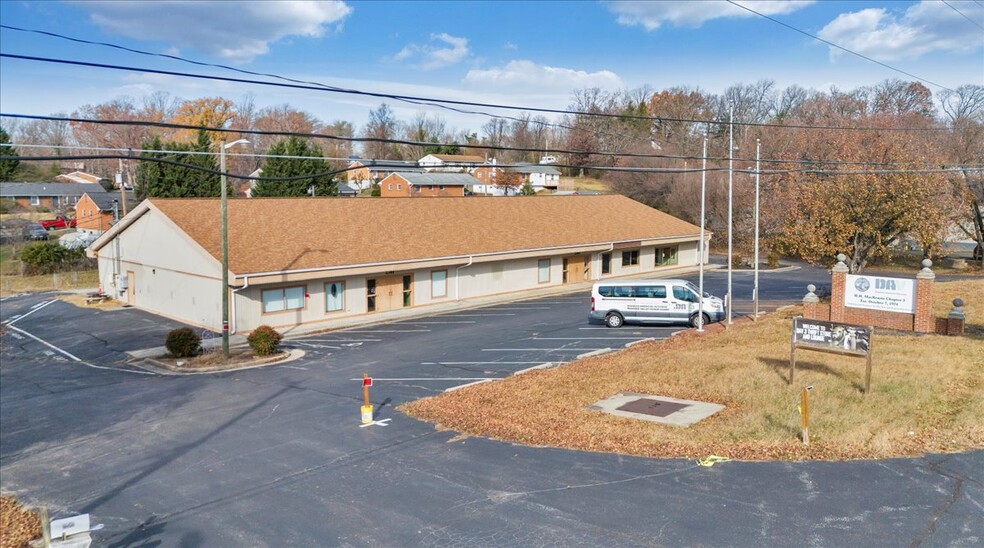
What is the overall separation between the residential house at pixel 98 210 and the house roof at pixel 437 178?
29854mm

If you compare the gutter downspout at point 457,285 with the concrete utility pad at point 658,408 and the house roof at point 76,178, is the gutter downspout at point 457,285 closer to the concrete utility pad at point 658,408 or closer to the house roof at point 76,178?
the concrete utility pad at point 658,408

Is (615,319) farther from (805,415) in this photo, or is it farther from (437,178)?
(437,178)

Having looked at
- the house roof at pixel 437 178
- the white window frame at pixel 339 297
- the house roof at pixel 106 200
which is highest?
the house roof at pixel 437 178

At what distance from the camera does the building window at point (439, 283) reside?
39.6 m

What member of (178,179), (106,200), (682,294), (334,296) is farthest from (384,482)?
(106,200)

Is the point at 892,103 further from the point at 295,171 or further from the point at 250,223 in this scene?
the point at 250,223

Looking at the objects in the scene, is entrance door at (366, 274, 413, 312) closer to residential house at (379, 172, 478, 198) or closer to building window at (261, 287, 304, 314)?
building window at (261, 287, 304, 314)

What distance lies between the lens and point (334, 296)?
35.3 metres

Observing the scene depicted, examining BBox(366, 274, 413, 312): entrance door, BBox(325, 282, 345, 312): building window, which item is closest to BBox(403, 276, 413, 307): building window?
BBox(366, 274, 413, 312): entrance door

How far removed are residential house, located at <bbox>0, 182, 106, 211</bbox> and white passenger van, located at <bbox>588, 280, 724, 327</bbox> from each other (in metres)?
73.5

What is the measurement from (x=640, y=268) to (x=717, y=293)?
11.5m

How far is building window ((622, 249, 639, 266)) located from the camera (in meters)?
51.4

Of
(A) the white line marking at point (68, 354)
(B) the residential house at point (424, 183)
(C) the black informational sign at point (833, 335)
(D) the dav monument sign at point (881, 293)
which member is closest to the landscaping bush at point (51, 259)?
(A) the white line marking at point (68, 354)

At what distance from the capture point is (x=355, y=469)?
46.0ft
